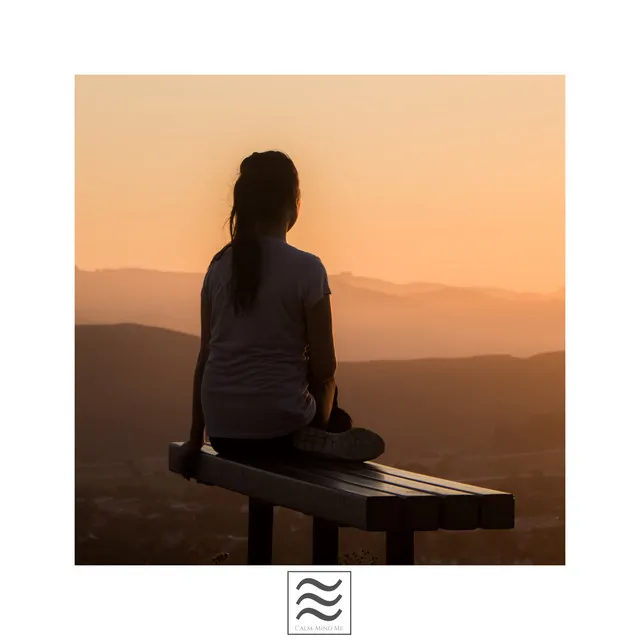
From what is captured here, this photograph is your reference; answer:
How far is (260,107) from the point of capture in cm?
487

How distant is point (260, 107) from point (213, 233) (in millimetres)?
608

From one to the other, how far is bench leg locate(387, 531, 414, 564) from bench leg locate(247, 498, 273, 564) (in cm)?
116

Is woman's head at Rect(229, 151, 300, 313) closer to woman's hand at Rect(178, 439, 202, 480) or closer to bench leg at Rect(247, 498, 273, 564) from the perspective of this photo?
woman's hand at Rect(178, 439, 202, 480)

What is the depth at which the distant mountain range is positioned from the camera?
503 cm

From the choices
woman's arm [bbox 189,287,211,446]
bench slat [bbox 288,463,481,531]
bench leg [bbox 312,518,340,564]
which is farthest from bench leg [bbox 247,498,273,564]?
bench slat [bbox 288,463,481,531]

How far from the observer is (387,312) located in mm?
5254

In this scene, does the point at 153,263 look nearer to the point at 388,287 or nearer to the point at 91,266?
the point at 91,266

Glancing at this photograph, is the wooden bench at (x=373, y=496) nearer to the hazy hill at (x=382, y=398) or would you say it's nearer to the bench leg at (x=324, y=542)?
the bench leg at (x=324, y=542)
